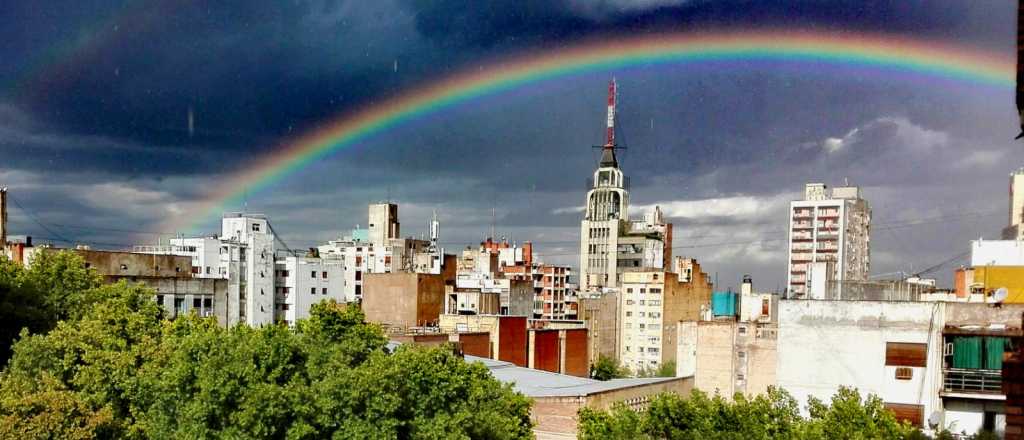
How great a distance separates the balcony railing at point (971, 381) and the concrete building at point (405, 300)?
4088 centimetres

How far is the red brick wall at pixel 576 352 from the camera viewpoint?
199 ft

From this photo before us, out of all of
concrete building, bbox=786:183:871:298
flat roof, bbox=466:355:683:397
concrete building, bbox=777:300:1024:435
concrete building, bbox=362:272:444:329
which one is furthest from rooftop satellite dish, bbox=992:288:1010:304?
concrete building, bbox=786:183:871:298

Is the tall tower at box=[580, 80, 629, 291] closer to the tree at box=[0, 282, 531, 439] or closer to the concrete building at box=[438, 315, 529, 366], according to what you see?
the concrete building at box=[438, 315, 529, 366]

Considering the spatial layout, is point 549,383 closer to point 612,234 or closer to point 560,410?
point 560,410

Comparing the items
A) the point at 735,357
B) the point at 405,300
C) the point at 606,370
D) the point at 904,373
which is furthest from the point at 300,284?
the point at 904,373

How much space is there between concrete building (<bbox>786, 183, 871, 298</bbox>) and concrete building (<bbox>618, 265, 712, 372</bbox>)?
43448 mm

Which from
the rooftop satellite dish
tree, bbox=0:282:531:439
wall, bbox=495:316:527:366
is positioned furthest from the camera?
wall, bbox=495:316:527:366

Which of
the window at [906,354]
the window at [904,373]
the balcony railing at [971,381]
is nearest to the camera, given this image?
the balcony railing at [971,381]

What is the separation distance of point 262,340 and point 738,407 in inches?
469

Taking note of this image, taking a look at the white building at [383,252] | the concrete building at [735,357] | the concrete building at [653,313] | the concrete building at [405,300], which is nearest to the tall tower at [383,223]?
the white building at [383,252]

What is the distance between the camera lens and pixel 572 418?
2966 centimetres

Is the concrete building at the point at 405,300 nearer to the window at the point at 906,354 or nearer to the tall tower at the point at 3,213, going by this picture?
the tall tower at the point at 3,213

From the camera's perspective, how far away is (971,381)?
26.1m

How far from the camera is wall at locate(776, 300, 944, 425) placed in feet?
89.3
